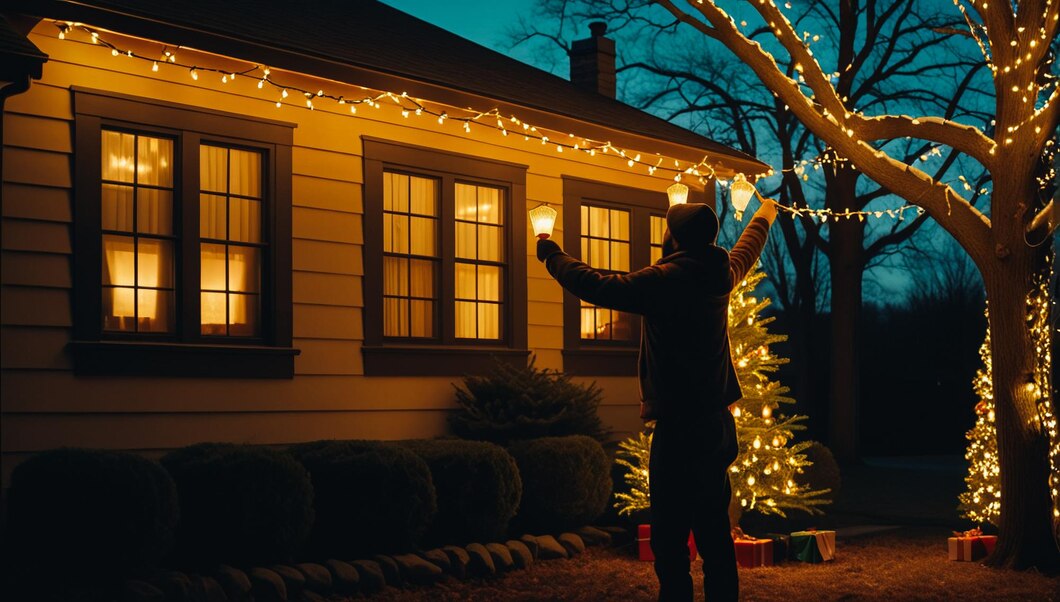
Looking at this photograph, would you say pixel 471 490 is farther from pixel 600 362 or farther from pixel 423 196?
pixel 600 362

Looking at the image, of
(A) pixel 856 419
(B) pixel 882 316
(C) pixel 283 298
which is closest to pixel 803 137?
(A) pixel 856 419

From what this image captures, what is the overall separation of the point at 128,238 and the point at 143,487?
257cm

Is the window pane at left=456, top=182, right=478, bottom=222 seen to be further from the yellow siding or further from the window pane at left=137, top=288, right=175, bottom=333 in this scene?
the window pane at left=137, top=288, right=175, bottom=333

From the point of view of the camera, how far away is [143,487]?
6.96 m

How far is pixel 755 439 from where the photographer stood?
9203 mm

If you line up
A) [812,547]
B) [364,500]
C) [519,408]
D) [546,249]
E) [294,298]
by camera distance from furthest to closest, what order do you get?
[519,408] → [294,298] → [812,547] → [364,500] → [546,249]

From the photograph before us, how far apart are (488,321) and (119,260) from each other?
3.80 metres

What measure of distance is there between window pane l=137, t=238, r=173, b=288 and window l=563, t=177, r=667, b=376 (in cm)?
443

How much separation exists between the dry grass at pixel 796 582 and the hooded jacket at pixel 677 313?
264 centimetres

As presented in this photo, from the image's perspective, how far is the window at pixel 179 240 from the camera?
8.57m

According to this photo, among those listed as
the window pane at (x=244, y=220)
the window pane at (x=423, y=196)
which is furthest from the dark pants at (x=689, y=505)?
the window pane at (x=423, y=196)

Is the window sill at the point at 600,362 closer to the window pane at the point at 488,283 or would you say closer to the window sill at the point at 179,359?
the window pane at the point at 488,283

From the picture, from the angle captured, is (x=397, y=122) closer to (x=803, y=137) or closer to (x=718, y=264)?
(x=718, y=264)

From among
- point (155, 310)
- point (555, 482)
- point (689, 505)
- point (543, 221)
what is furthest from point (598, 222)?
point (689, 505)
